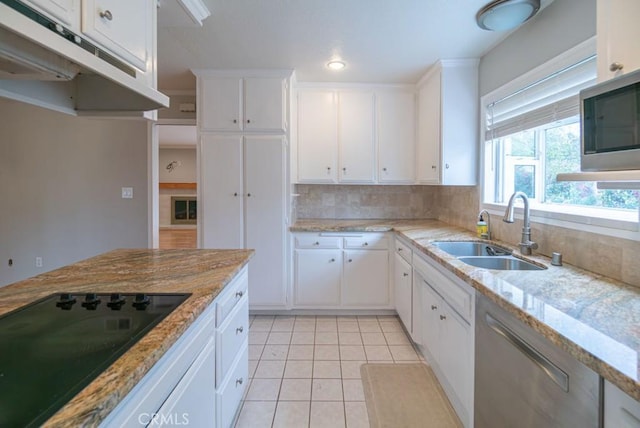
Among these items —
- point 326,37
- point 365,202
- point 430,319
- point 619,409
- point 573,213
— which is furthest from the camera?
point 365,202

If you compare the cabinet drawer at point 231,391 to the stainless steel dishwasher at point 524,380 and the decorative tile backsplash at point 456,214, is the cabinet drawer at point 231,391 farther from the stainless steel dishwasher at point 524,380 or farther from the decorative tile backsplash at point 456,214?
the decorative tile backsplash at point 456,214

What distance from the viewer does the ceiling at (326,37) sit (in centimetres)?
198

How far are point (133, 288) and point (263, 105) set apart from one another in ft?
7.48

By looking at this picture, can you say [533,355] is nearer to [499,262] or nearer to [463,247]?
[499,262]

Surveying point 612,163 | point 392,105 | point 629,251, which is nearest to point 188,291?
point 612,163

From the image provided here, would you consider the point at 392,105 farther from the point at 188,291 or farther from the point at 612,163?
the point at 188,291

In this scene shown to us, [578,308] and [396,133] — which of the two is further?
[396,133]

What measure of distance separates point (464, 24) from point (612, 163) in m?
1.61

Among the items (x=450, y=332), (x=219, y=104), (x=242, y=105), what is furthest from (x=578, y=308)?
(x=219, y=104)

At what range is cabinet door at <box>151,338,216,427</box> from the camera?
94cm

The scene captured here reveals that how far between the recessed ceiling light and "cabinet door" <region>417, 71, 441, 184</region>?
83 centimetres

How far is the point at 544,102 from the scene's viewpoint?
1931 millimetres

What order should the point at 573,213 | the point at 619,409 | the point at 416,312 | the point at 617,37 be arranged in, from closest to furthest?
the point at 619,409
the point at 617,37
the point at 573,213
the point at 416,312

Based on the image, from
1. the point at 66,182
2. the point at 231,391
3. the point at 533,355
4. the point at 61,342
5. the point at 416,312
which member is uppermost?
the point at 66,182
